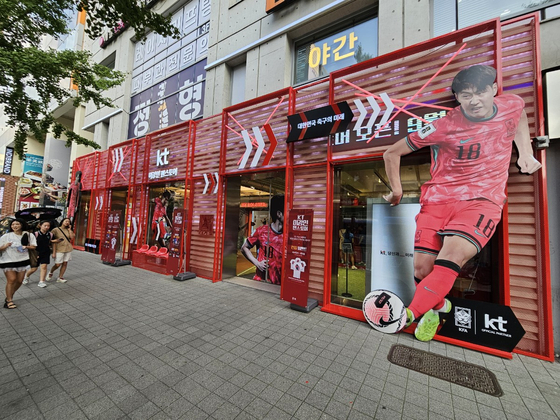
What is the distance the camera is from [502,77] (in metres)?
4.12

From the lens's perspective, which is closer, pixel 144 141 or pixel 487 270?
pixel 487 270

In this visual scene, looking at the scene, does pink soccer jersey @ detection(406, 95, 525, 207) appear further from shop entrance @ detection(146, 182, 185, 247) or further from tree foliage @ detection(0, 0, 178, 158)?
shop entrance @ detection(146, 182, 185, 247)

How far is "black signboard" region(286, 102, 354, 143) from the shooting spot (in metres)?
5.34

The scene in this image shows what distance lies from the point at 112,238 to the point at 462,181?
11336mm

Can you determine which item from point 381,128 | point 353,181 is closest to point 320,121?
point 381,128

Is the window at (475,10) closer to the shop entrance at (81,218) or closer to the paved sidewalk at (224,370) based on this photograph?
the paved sidewalk at (224,370)

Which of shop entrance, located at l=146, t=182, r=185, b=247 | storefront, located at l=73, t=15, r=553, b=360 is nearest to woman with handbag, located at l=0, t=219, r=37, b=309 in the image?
storefront, located at l=73, t=15, r=553, b=360

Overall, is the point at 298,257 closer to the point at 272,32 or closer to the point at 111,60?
the point at 272,32

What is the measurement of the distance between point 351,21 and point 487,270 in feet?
24.0

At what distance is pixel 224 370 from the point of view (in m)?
3.05

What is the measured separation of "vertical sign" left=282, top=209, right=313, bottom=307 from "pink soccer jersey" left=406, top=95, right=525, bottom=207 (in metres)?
2.38

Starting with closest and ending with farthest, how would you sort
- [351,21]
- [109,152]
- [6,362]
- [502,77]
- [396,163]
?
[6,362], [502,77], [396,163], [351,21], [109,152]

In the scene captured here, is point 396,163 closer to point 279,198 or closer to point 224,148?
point 279,198

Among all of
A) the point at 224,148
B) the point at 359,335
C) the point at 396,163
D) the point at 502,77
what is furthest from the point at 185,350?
the point at 502,77
